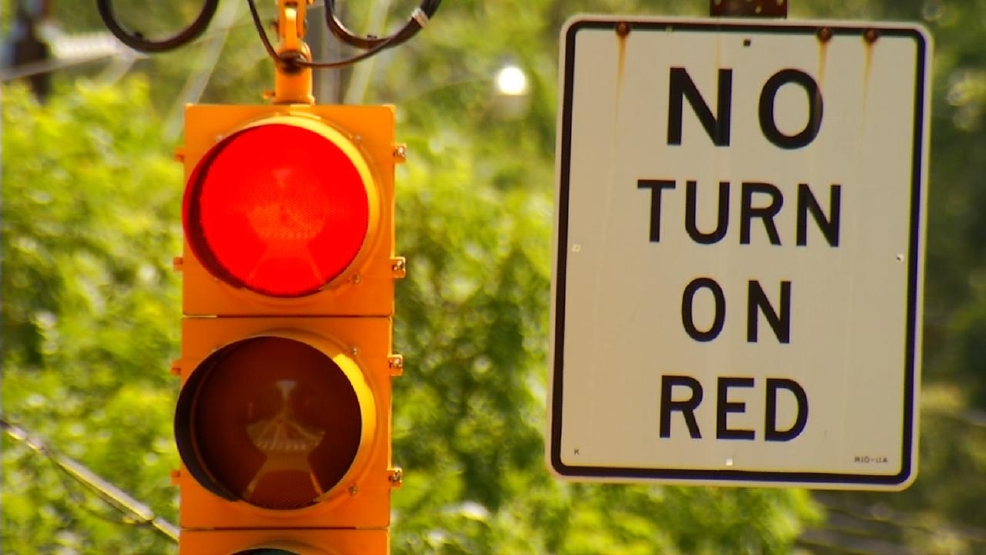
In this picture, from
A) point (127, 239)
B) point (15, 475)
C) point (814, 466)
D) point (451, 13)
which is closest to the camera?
point (814, 466)

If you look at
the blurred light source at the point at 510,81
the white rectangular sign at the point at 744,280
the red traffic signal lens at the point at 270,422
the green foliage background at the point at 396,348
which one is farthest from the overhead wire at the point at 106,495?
the blurred light source at the point at 510,81

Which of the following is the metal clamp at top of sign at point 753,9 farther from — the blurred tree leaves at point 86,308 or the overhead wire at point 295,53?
the blurred tree leaves at point 86,308

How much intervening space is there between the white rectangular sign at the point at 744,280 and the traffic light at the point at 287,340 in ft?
1.10

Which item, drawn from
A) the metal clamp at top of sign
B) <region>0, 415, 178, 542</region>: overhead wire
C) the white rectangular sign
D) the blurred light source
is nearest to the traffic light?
the white rectangular sign

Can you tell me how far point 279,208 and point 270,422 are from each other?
1.21ft

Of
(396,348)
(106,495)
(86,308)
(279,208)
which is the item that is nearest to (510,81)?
(396,348)

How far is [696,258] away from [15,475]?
3.77 meters

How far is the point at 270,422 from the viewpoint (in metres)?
2.72

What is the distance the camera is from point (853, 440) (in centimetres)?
263

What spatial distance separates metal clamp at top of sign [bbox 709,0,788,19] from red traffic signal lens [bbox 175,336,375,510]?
909 mm

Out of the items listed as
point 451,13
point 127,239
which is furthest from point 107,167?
point 451,13

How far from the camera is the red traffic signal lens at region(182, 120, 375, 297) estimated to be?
270 centimetres

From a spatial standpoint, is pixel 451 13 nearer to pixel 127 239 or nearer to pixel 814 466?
pixel 127 239

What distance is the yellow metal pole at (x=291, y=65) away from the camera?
2.91 metres
